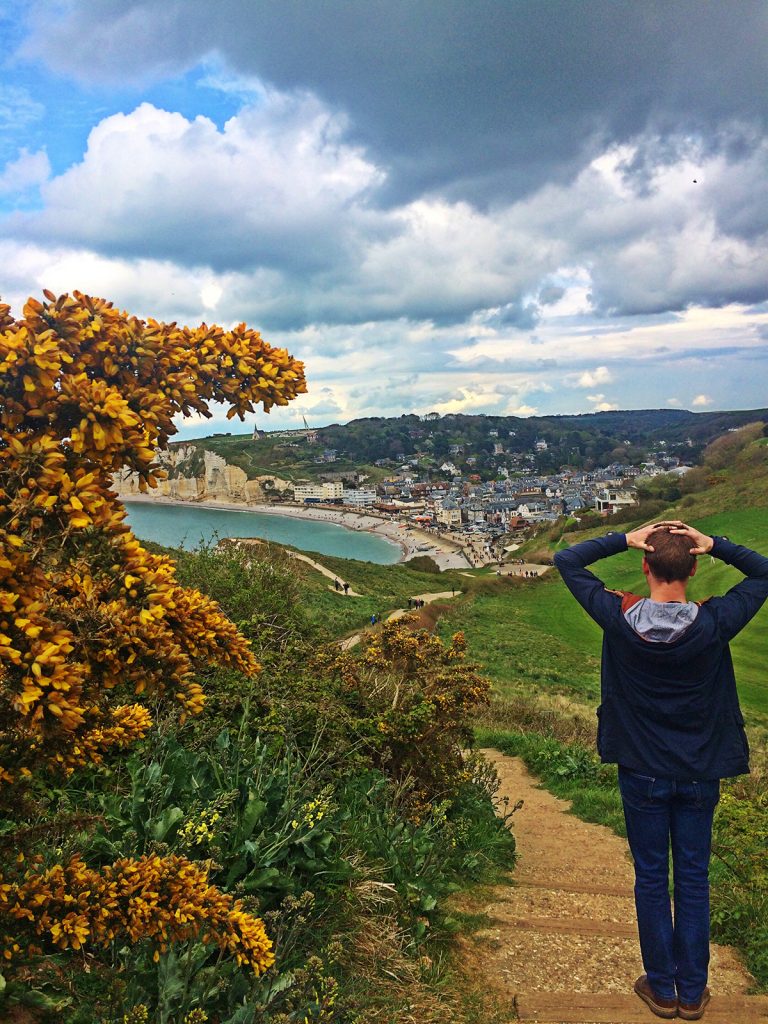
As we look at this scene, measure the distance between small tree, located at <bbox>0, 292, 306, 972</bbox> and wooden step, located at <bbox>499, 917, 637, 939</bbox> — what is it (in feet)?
9.19

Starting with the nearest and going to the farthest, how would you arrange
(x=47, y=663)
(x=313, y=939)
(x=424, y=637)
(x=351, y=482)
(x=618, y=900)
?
1. (x=47, y=663)
2. (x=313, y=939)
3. (x=618, y=900)
4. (x=424, y=637)
5. (x=351, y=482)

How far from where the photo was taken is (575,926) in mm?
5016

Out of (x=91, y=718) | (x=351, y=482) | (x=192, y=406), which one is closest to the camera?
(x=91, y=718)

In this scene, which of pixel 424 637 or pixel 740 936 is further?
pixel 424 637

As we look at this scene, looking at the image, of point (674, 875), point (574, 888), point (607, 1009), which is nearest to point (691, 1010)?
point (607, 1009)

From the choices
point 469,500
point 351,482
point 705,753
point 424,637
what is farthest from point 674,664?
point 351,482

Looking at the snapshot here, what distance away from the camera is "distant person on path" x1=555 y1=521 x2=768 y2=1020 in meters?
3.64

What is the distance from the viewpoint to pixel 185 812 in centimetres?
430

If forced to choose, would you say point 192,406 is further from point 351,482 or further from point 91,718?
point 351,482

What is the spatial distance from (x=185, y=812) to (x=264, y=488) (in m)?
150

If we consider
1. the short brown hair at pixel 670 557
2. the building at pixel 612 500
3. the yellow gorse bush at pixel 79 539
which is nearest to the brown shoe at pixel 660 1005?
the short brown hair at pixel 670 557

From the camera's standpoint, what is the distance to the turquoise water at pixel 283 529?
8388 centimetres

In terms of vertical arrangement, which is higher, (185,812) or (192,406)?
(192,406)

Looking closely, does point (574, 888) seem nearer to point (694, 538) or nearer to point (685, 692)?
point (685, 692)
